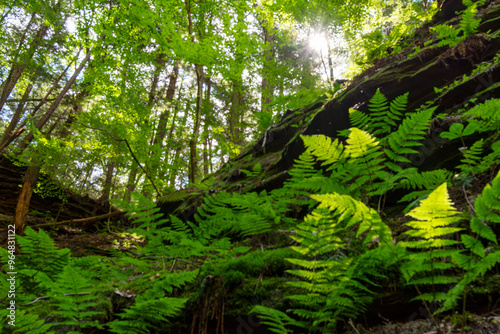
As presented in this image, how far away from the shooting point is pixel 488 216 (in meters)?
1.13

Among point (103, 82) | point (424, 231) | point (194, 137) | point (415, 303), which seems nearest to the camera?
point (424, 231)

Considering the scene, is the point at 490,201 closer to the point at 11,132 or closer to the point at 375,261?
the point at 375,261

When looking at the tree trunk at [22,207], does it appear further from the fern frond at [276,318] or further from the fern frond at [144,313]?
the fern frond at [276,318]

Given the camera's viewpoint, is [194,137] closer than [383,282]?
No

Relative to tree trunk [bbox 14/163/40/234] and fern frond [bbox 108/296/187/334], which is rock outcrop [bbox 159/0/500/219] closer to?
tree trunk [bbox 14/163/40/234]

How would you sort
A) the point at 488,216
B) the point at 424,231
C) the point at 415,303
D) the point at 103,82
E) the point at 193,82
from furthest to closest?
the point at 193,82
the point at 103,82
the point at 415,303
the point at 424,231
the point at 488,216

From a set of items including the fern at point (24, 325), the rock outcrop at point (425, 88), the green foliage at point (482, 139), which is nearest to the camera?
the fern at point (24, 325)

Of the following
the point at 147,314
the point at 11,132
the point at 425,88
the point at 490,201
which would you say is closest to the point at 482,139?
the point at 490,201

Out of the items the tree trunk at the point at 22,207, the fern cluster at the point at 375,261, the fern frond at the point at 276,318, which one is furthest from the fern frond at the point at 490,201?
the tree trunk at the point at 22,207

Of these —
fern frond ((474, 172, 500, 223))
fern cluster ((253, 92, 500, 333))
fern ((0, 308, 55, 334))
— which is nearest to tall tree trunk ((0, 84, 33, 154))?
fern ((0, 308, 55, 334))

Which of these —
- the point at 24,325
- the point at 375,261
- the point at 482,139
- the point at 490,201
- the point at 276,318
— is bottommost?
the point at 24,325

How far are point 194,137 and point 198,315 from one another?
16.2 ft

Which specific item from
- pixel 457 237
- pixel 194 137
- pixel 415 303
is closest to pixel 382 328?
pixel 415 303

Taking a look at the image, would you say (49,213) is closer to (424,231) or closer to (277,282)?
(277,282)
